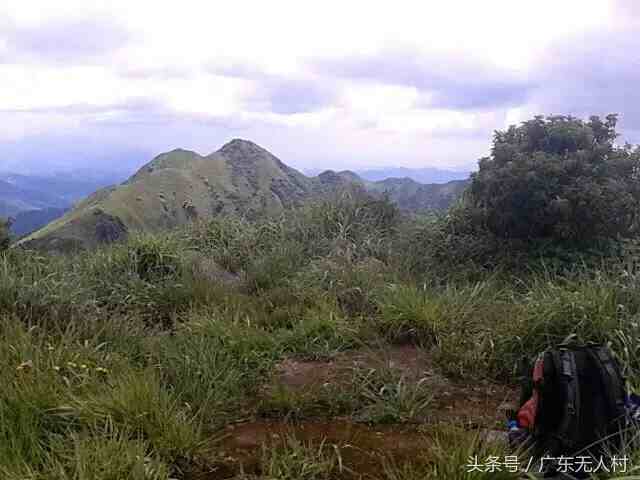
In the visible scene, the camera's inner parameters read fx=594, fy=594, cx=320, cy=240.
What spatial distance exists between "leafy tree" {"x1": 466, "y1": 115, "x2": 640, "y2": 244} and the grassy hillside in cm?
42

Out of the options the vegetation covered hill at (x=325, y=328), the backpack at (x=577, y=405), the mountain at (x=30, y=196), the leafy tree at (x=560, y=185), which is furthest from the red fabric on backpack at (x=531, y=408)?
the mountain at (x=30, y=196)

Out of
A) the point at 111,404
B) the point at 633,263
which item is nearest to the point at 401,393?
the point at 111,404

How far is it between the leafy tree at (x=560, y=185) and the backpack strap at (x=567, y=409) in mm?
3021

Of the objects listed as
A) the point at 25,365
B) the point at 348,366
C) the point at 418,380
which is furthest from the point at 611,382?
the point at 25,365

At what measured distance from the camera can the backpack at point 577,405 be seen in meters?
2.87

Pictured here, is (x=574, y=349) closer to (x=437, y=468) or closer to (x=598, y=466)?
(x=598, y=466)

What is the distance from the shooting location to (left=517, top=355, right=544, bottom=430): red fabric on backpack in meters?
3.02

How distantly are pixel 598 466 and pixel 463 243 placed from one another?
3.81m

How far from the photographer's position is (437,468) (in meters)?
2.70

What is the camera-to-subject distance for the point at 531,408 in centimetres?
305

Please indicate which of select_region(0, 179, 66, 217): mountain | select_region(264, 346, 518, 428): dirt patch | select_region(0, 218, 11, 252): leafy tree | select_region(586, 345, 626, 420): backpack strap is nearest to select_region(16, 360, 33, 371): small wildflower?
select_region(264, 346, 518, 428): dirt patch

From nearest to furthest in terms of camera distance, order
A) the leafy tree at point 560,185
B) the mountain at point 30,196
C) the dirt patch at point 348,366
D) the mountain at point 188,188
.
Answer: the dirt patch at point 348,366 < the leafy tree at point 560,185 < the mountain at point 188,188 < the mountain at point 30,196

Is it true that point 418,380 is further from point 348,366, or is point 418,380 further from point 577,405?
point 577,405

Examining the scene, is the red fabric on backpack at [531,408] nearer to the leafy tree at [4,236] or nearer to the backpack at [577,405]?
the backpack at [577,405]
